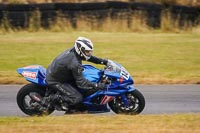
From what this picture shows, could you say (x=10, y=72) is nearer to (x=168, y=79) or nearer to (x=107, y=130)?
(x=168, y=79)

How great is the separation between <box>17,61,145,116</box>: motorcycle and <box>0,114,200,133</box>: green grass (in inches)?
36.0

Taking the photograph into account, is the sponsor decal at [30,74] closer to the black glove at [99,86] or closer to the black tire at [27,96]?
the black tire at [27,96]

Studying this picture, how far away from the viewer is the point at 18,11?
24.4 m

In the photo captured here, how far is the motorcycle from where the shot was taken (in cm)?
1082

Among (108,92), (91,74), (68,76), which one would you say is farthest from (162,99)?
(68,76)

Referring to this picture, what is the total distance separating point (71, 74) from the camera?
10773mm

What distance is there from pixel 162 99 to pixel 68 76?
3.07 meters

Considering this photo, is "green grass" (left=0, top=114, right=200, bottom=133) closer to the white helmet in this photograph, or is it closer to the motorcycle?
the motorcycle

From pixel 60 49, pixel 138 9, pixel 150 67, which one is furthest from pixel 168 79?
pixel 138 9

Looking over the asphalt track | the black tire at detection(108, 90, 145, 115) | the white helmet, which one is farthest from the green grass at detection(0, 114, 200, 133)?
the asphalt track

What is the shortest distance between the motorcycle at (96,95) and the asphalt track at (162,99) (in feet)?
1.76

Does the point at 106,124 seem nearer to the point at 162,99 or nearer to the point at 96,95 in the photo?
the point at 96,95

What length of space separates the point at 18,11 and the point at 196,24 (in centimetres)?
777

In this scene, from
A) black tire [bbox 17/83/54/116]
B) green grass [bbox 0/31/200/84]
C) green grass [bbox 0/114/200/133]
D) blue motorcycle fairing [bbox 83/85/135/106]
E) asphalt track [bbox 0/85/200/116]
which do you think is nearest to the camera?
green grass [bbox 0/114/200/133]
